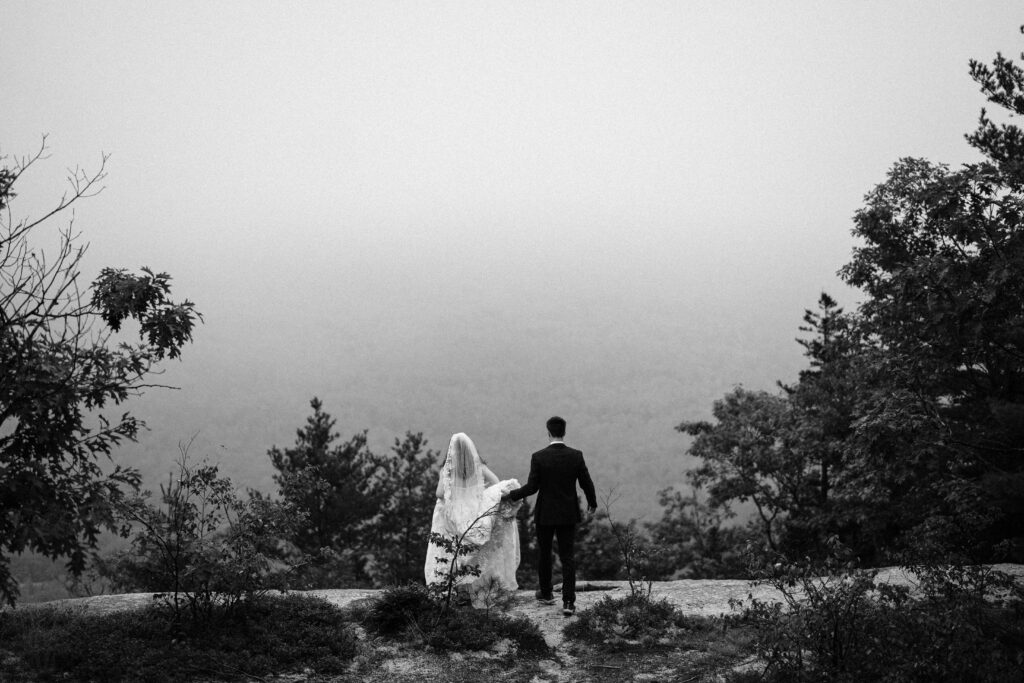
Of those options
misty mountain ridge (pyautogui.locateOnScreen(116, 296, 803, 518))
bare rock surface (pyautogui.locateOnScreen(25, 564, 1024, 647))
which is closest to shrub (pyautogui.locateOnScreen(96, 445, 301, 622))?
bare rock surface (pyautogui.locateOnScreen(25, 564, 1024, 647))

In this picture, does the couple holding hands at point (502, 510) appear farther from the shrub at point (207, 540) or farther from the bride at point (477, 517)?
the shrub at point (207, 540)

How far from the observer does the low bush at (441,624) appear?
802 centimetres

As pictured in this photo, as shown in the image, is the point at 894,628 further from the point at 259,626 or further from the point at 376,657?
the point at 259,626

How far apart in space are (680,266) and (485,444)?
96357mm

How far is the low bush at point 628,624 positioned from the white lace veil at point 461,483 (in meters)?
1.99

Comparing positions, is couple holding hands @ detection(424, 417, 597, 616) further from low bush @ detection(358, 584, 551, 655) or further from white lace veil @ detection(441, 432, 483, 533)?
low bush @ detection(358, 584, 551, 655)

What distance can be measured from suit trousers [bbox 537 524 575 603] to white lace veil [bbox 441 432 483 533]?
1040mm

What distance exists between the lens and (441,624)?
27.4 ft

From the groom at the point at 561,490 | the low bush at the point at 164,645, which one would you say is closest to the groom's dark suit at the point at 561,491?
the groom at the point at 561,490

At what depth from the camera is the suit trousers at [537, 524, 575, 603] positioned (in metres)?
9.08

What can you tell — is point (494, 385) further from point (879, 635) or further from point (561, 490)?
point (879, 635)

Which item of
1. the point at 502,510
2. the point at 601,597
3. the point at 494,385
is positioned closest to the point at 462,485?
the point at 502,510

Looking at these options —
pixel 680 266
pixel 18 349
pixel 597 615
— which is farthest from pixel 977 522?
pixel 680 266

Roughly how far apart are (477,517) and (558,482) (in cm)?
134
